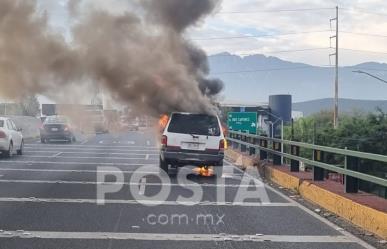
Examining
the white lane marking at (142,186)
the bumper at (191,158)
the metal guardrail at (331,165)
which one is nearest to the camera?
the metal guardrail at (331,165)

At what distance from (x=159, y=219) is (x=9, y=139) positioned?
13.6 meters

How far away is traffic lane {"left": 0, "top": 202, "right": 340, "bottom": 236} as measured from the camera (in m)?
8.12

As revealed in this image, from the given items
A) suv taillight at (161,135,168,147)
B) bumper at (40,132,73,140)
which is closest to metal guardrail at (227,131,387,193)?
suv taillight at (161,135,168,147)

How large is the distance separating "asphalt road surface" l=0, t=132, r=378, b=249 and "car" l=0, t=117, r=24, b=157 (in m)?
5.79

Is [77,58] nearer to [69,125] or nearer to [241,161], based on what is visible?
[241,161]

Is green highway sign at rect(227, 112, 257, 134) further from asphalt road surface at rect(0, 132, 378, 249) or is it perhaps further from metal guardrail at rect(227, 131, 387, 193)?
asphalt road surface at rect(0, 132, 378, 249)

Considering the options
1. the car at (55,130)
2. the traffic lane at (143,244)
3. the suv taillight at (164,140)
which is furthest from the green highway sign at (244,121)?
the traffic lane at (143,244)

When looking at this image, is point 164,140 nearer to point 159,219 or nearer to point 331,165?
point 331,165

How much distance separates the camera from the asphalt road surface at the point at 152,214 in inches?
291

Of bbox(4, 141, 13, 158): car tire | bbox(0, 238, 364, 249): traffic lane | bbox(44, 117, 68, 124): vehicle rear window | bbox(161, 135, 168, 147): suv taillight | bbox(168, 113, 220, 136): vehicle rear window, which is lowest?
bbox(0, 238, 364, 249): traffic lane

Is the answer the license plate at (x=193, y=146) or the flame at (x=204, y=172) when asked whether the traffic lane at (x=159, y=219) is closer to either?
the license plate at (x=193, y=146)

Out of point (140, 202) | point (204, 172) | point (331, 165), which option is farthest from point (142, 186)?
point (331, 165)

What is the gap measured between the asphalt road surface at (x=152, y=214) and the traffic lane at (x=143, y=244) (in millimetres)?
12

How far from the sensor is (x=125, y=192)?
1177cm
